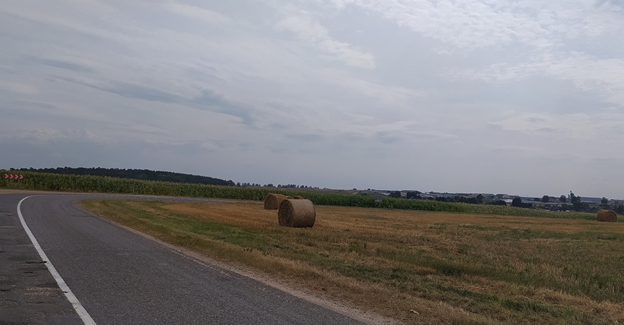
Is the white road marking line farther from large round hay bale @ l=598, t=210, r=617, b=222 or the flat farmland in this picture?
large round hay bale @ l=598, t=210, r=617, b=222

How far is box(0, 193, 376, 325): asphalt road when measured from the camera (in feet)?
25.9

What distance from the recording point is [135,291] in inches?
377

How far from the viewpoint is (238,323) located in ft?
25.0

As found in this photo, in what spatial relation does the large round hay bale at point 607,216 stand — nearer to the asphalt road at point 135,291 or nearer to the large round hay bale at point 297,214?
the large round hay bale at point 297,214

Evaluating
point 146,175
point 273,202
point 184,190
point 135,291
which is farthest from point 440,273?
point 146,175

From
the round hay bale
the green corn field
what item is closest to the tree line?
the green corn field

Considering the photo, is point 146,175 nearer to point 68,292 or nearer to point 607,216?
point 607,216

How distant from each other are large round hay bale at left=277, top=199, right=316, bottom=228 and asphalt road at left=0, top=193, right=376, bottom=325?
12.8 meters

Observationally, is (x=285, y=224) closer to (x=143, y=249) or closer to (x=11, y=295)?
(x=143, y=249)

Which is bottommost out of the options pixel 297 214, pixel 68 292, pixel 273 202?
pixel 68 292

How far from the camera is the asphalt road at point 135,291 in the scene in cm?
790

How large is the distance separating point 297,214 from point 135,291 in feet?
60.5


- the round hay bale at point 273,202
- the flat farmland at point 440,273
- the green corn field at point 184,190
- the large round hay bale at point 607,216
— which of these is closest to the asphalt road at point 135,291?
the flat farmland at point 440,273

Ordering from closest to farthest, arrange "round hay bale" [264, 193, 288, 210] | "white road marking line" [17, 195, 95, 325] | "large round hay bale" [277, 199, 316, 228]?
"white road marking line" [17, 195, 95, 325], "large round hay bale" [277, 199, 316, 228], "round hay bale" [264, 193, 288, 210]
